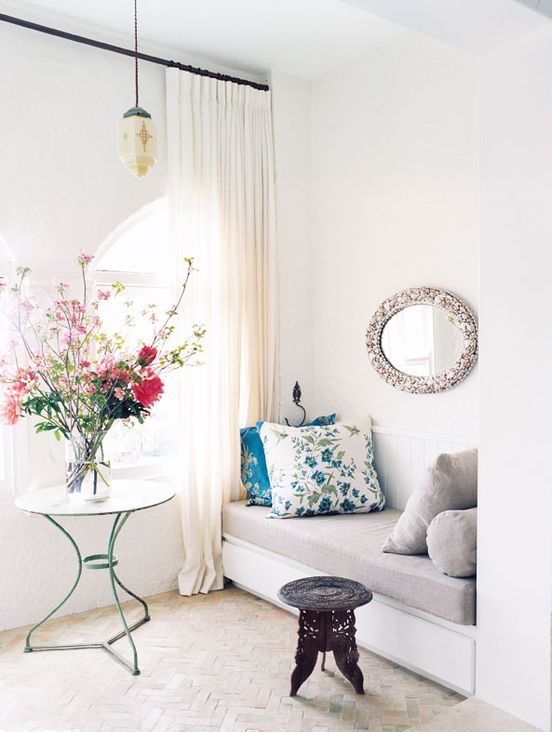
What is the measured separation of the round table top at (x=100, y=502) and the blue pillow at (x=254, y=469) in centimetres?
64

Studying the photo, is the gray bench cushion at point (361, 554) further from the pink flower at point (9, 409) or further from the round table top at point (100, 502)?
the pink flower at point (9, 409)

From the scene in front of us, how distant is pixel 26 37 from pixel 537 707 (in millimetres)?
3549

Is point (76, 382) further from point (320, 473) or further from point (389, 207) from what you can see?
point (389, 207)

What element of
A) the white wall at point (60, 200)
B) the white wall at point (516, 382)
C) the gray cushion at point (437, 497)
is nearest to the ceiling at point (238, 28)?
the white wall at point (60, 200)

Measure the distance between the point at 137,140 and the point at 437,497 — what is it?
185 cm

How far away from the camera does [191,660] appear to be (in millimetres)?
3033

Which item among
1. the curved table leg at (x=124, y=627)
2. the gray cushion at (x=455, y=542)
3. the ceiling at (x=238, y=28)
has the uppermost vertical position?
the ceiling at (x=238, y=28)

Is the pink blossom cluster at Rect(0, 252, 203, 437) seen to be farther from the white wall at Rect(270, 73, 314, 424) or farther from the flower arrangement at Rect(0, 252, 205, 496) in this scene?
the white wall at Rect(270, 73, 314, 424)

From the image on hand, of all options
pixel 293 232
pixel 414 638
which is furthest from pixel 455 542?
pixel 293 232

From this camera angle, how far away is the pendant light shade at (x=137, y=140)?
283cm

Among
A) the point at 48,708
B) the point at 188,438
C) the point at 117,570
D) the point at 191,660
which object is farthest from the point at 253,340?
the point at 48,708

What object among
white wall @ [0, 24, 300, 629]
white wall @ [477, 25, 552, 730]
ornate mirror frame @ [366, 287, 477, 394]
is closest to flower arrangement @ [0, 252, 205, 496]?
white wall @ [0, 24, 300, 629]

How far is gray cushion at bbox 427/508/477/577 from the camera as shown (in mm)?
2619

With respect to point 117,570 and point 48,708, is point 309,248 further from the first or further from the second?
point 48,708
